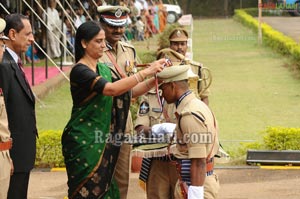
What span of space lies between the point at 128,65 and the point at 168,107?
0.45 metres

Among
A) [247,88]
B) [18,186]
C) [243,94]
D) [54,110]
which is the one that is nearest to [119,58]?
[18,186]

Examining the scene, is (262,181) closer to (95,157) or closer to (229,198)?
(229,198)

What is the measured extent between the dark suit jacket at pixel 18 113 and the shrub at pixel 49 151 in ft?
11.1

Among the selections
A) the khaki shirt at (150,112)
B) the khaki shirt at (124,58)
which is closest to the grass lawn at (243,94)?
the khaki shirt at (150,112)

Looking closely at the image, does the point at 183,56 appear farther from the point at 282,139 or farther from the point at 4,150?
the point at 282,139

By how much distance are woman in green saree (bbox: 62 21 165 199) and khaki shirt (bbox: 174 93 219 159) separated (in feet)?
1.51

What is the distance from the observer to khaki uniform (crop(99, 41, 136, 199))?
5.95 meters

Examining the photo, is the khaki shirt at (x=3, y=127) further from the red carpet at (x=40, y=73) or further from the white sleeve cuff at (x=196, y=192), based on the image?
the red carpet at (x=40, y=73)

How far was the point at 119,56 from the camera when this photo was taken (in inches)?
245

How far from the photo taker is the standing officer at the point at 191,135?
5043mm

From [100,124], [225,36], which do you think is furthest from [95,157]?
[225,36]

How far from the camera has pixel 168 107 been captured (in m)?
6.21

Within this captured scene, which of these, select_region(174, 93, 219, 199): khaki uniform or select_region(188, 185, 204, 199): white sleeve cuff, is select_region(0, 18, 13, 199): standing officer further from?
select_region(188, 185, 204, 199): white sleeve cuff

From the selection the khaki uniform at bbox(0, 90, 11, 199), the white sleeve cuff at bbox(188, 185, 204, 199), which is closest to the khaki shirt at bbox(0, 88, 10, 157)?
the khaki uniform at bbox(0, 90, 11, 199)
